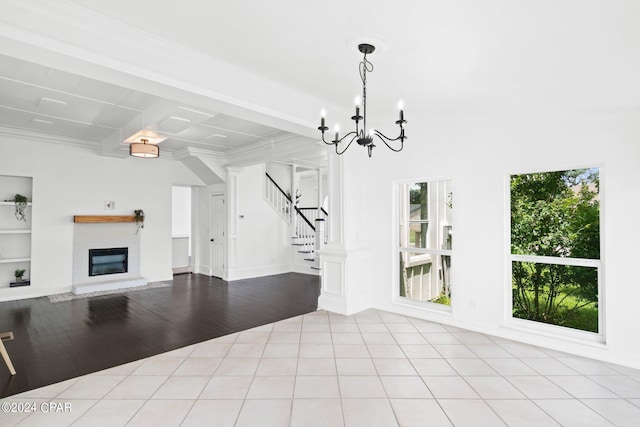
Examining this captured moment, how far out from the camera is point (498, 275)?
13.5 ft

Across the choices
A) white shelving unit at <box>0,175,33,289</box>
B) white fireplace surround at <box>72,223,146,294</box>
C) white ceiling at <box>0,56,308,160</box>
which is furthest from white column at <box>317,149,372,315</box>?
white shelving unit at <box>0,175,33,289</box>

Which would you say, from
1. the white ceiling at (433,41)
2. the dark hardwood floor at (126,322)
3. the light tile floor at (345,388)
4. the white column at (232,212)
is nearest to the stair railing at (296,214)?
the white column at (232,212)

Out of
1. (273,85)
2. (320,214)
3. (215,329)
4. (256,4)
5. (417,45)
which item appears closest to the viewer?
(256,4)

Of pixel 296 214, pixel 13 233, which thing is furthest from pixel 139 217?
pixel 296 214

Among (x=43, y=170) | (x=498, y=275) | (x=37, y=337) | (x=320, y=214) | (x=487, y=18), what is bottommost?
(x=37, y=337)

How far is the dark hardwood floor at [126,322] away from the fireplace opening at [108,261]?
1.01 meters

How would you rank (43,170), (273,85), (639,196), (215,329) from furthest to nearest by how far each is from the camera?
(43,170) → (215,329) → (273,85) → (639,196)

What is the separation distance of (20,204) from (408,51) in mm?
7041

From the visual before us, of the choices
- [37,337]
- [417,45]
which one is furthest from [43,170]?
[417,45]

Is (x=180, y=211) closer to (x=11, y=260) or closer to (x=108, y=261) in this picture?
(x=108, y=261)

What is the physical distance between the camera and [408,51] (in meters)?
2.80

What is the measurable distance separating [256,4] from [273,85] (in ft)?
4.49

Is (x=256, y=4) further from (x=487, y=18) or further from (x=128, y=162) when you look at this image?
(x=128, y=162)

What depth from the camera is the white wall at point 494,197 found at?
3.33 meters
